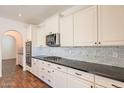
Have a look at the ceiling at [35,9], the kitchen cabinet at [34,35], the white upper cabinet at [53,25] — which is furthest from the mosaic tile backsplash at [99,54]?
the kitchen cabinet at [34,35]

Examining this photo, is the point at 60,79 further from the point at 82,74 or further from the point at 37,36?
the point at 37,36

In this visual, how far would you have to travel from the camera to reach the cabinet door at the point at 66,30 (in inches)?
122

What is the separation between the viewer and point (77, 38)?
113 inches

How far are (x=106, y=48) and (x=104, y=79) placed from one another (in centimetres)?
92

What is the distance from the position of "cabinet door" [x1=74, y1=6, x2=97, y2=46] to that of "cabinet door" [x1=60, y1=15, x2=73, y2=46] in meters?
0.21

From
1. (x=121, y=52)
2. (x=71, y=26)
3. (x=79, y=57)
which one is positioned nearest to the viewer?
(x=121, y=52)

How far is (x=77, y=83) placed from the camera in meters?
2.43

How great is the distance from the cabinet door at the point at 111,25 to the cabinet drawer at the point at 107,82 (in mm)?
553

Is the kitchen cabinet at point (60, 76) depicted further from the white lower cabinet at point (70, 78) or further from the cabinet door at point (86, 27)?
the cabinet door at point (86, 27)

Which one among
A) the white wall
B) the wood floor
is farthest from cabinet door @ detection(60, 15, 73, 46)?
the white wall

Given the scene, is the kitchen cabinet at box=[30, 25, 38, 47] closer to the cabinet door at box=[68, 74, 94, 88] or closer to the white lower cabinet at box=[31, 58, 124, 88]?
the white lower cabinet at box=[31, 58, 124, 88]

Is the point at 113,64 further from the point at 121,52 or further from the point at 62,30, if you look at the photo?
the point at 62,30
